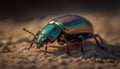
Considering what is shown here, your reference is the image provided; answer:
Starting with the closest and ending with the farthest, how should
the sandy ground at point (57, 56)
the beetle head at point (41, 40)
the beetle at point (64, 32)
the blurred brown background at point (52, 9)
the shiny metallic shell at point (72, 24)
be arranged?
the sandy ground at point (57, 56) → the beetle head at point (41, 40) → the beetle at point (64, 32) → the shiny metallic shell at point (72, 24) → the blurred brown background at point (52, 9)

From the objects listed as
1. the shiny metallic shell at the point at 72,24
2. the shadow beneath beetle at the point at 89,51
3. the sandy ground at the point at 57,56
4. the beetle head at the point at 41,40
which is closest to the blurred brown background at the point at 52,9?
the sandy ground at the point at 57,56

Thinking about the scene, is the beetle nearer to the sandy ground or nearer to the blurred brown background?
the sandy ground

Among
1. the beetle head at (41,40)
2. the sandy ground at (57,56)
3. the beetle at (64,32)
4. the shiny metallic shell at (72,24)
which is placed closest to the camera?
the sandy ground at (57,56)

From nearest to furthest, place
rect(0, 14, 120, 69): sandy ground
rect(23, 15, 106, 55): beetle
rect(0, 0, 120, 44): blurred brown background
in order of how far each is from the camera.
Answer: rect(0, 14, 120, 69): sandy ground → rect(23, 15, 106, 55): beetle → rect(0, 0, 120, 44): blurred brown background

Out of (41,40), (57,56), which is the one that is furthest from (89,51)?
(41,40)

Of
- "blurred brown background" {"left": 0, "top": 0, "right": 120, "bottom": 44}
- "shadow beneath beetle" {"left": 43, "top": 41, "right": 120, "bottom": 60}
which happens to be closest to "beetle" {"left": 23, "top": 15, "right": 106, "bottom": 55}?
"shadow beneath beetle" {"left": 43, "top": 41, "right": 120, "bottom": 60}

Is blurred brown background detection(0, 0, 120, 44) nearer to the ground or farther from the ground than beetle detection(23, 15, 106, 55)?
farther from the ground

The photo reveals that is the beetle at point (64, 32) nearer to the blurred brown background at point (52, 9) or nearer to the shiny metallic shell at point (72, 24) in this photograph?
the shiny metallic shell at point (72, 24)

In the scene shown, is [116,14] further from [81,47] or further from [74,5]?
[81,47]
